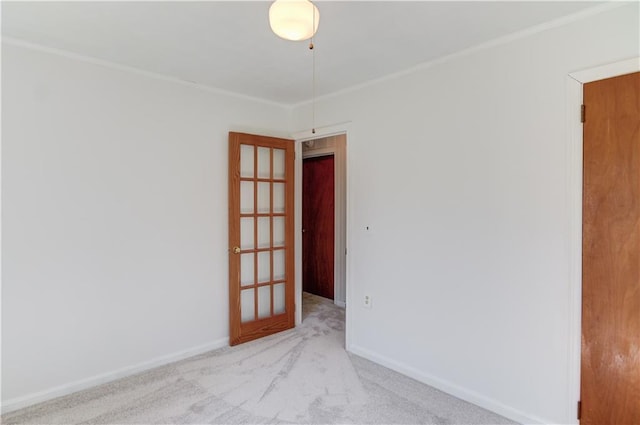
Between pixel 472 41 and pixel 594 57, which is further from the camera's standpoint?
pixel 472 41

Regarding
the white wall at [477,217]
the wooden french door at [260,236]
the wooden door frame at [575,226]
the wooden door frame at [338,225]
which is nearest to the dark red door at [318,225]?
the wooden door frame at [338,225]

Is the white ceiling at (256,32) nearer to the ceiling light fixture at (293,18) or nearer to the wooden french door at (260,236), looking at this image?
the ceiling light fixture at (293,18)

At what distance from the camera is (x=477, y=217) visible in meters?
2.44

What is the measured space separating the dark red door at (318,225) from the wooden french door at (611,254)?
337 cm

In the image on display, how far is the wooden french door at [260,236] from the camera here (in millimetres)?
3422

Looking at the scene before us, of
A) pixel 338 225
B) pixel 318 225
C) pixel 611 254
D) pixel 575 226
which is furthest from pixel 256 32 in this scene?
pixel 318 225

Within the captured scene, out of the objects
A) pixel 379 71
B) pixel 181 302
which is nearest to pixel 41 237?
pixel 181 302

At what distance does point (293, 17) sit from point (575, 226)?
191 cm

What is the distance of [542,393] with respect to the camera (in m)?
2.15

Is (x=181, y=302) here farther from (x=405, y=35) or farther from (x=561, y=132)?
(x=561, y=132)

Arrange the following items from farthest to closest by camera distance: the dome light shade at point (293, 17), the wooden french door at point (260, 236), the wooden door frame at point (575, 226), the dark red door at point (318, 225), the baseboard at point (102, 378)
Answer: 1. the dark red door at point (318, 225)
2. the wooden french door at point (260, 236)
3. the baseboard at point (102, 378)
4. the wooden door frame at point (575, 226)
5. the dome light shade at point (293, 17)

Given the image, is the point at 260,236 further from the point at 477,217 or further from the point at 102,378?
the point at 477,217

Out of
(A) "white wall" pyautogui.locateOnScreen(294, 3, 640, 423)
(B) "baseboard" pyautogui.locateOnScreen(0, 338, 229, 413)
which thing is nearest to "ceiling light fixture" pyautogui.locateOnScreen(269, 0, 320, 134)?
(A) "white wall" pyautogui.locateOnScreen(294, 3, 640, 423)

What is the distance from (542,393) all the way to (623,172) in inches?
54.6
